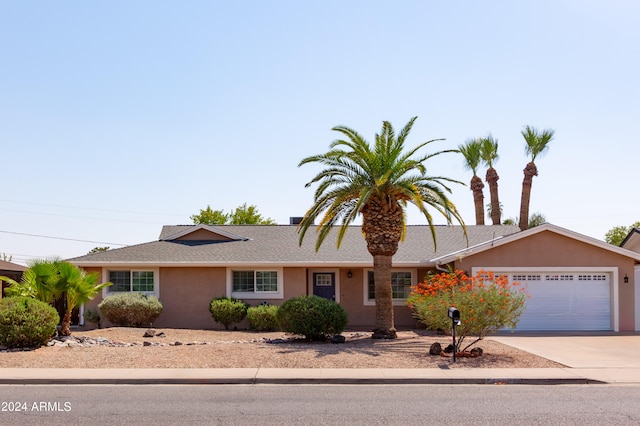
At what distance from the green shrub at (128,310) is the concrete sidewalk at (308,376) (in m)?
9.24

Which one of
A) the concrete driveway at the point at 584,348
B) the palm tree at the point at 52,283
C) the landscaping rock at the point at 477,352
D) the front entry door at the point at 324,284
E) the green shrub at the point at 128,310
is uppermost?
the palm tree at the point at 52,283

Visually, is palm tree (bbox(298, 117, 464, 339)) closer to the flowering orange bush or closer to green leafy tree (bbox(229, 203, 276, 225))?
the flowering orange bush

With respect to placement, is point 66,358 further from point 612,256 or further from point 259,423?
point 612,256

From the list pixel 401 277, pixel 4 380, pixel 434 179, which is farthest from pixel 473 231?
pixel 4 380

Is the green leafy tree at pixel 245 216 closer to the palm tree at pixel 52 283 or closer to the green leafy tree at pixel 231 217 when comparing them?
the green leafy tree at pixel 231 217

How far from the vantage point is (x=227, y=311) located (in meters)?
23.5

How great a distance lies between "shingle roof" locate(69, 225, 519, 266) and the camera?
80.0ft

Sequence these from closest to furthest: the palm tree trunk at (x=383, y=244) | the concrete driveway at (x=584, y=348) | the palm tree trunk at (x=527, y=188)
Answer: the concrete driveway at (x=584, y=348)
the palm tree trunk at (x=383, y=244)
the palm tree trunk at (x=527, y=188)

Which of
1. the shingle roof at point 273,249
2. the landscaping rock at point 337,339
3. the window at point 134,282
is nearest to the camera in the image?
the landscaping rock at point 337,339

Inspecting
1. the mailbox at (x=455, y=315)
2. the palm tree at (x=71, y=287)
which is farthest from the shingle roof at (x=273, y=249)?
the mailbox at (x=455, y=315)

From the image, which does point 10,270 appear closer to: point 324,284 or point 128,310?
point 128,310

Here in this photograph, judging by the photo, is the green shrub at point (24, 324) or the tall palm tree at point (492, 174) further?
the tall palm tree at point (492, 174)

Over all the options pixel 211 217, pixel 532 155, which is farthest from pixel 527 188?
pixel 211 217

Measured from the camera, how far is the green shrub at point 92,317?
2392cm
